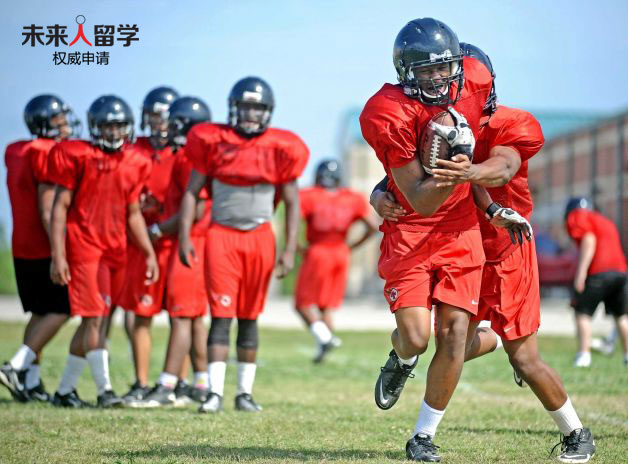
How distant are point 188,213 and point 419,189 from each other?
2.87 m

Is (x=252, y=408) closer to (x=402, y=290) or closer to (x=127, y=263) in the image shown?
(x=127, y=263)

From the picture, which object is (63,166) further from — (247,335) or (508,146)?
(508,146)

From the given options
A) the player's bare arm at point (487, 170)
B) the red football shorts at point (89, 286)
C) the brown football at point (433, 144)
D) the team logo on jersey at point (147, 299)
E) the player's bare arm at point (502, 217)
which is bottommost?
the team logo on jersey at point (147, 299)

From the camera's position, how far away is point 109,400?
754 centimetres

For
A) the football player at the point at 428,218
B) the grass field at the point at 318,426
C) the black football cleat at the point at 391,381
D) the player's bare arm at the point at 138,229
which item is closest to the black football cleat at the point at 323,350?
the grass field at the point at 318,426

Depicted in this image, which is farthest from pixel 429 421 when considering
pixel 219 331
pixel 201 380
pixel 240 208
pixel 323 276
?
pixel 323 276

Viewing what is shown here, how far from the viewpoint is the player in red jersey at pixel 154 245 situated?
8.16 m

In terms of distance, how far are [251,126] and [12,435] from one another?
2.73 metres

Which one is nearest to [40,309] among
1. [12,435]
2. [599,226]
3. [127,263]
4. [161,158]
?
[127,263]

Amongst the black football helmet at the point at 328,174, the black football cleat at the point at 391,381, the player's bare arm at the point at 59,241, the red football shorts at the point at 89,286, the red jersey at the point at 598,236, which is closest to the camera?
A: the black football cleat at the point at 391,381

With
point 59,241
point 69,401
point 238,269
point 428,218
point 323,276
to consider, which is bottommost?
point 323,276

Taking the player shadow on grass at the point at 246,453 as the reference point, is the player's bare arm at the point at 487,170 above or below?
above

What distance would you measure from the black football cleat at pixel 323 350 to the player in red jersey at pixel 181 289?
12.8 ft

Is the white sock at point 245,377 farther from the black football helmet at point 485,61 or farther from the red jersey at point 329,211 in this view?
the red jersey at point 329,211
